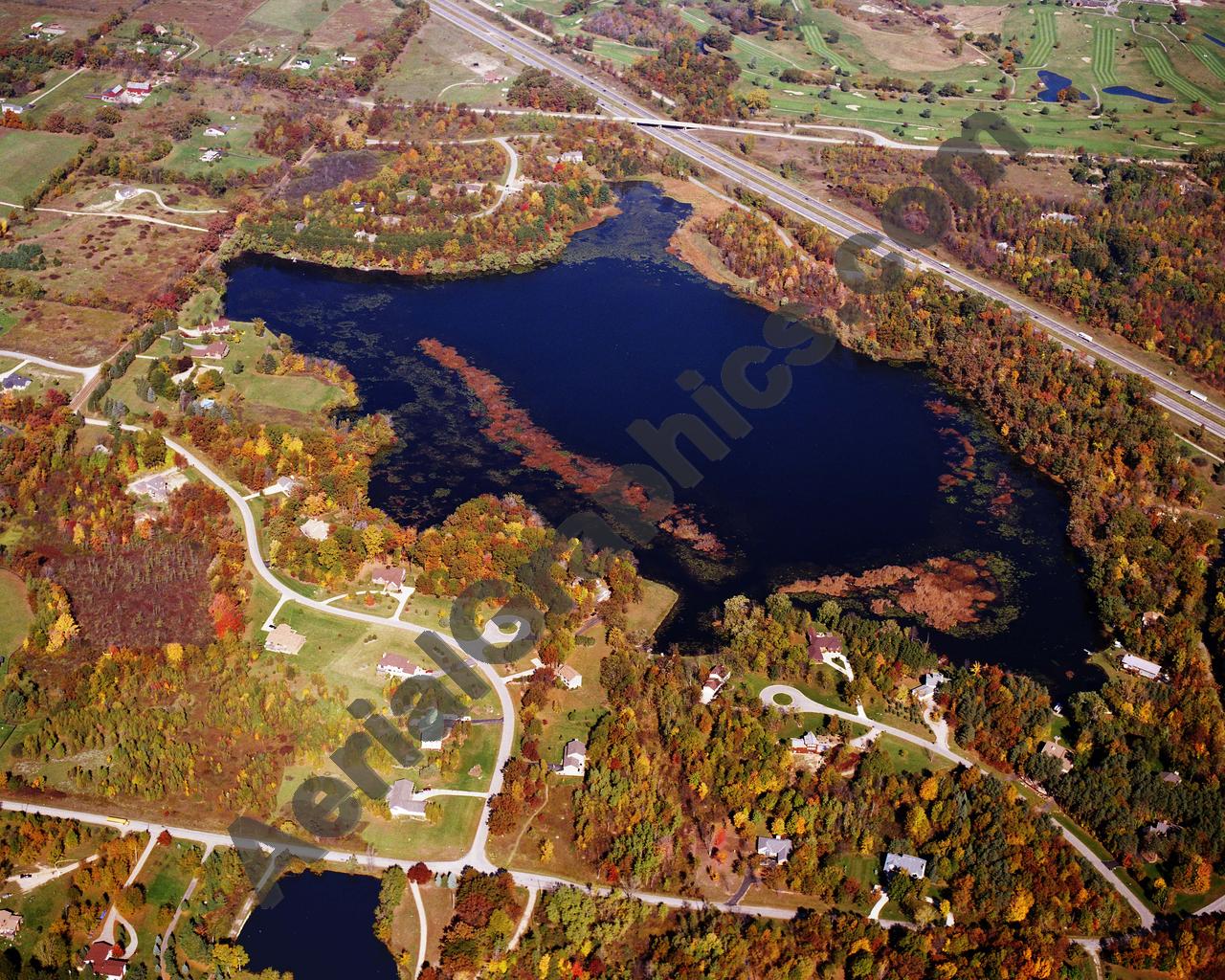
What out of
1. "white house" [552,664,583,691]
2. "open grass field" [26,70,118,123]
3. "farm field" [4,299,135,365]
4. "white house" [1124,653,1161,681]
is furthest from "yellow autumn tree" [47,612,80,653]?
"open grass field" [26,70,118,123]

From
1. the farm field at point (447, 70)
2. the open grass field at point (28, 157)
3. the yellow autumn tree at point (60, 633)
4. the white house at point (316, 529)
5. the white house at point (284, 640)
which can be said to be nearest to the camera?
the white house at point (284, 640)

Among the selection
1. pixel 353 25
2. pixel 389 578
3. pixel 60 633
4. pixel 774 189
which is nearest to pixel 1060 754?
pixel 389 578

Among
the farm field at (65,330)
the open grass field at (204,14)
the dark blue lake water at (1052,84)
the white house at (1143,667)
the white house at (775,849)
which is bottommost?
the farm field at (65,330)

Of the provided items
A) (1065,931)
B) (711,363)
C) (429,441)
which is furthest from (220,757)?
(711,363)

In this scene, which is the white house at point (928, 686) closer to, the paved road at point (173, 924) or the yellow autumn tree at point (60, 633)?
the paved road at point (173, 924)

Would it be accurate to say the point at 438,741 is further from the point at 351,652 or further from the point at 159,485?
the point at 159,485

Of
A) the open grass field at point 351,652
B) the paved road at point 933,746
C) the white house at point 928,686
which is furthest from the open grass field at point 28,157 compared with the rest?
the white house at point 928,686

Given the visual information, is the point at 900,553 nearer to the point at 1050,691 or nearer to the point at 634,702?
the point at 1050,691
